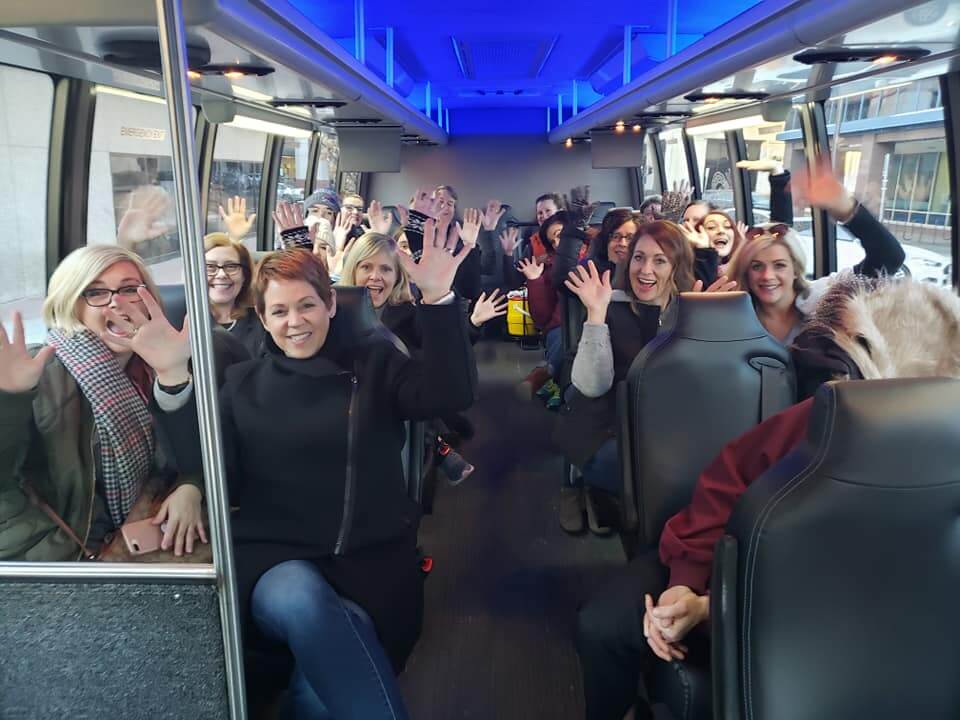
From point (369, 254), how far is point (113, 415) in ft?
8.11

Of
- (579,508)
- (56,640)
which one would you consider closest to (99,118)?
(56,640)

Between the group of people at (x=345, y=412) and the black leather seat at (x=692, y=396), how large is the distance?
18cm

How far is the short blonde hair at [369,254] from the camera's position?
12.0 feet

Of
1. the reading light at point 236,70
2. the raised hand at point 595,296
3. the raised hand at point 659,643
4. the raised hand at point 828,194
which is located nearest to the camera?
the raised hand at point 659,643

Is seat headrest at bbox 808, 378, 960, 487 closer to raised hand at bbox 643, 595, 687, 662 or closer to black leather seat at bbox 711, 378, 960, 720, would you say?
black leather seat at bbox 711, 378, 960, 720

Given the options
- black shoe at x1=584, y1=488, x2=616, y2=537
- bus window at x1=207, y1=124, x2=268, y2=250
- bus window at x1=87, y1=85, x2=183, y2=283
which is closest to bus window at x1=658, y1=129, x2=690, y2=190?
bus window at x1=207, y1=124, x2=268, y2=250

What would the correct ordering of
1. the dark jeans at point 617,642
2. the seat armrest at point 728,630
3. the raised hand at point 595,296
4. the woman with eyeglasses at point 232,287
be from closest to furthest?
the seat armrest at point 728,630, the dark jeans at point 617,642, the woman with eyeglasses at point 232,287, the raised hand at point 595,296

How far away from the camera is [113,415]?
1.26 m

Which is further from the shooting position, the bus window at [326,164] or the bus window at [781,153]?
the bus window at [326,164]

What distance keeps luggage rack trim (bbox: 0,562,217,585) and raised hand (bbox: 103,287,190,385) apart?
0.35m

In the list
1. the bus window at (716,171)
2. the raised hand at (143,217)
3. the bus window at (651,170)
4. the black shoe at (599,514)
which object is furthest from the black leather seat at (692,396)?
the bus window at (651,170)

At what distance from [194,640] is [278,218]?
119 inches

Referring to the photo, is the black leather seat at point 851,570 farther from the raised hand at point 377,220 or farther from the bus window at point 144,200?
the raised hand at point 377,220

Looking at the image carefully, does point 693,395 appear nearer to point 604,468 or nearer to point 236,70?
point 604,468
